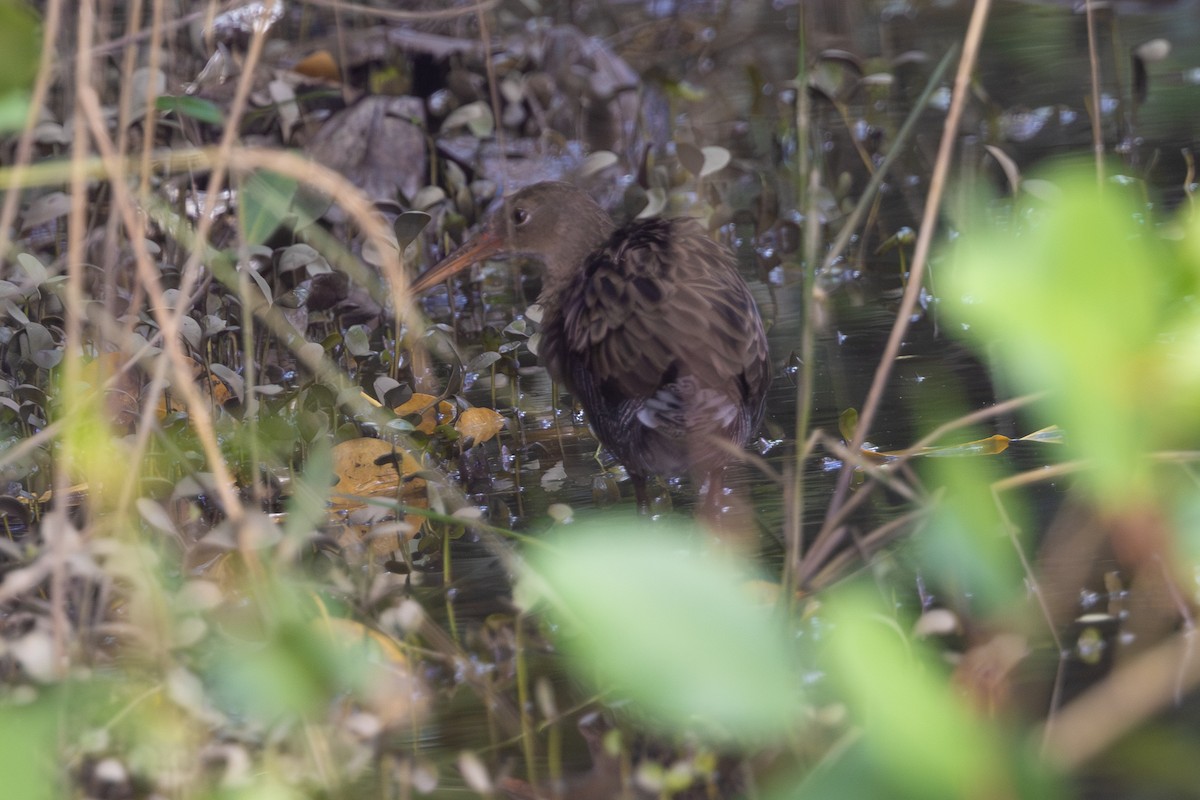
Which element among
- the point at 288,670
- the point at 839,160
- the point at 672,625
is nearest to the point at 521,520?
the point at 288,670

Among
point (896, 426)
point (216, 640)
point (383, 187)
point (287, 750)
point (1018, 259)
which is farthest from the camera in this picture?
point (383, 187)

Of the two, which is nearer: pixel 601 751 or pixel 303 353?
pixel 601 751

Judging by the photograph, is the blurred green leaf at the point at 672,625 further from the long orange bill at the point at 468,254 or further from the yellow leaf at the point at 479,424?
the long orange bill at the point at 468,254

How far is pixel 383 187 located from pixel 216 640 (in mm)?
4299

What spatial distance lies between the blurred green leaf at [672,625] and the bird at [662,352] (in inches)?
91.1

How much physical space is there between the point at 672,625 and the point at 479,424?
318 centimetres

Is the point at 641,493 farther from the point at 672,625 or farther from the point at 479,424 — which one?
the point at 672,625

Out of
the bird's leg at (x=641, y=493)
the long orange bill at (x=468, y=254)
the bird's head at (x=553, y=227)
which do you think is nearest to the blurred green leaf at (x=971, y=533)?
the bird's leg at (x=641, y=493)

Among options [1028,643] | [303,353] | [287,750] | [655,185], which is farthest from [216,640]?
[655,185]

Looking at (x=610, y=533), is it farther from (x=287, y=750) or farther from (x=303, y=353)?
(x=303, y=353)

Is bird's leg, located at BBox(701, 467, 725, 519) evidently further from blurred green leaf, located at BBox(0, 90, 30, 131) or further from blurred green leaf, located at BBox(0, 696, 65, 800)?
blurred green leaf, located at BBox(0, 696, 65, 800)

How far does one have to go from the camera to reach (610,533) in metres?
1.14

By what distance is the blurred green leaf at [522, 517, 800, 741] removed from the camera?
1103 mm

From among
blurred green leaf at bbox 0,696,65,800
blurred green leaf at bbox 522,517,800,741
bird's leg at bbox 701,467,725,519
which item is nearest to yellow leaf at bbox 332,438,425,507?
bird's leg at bbox 701,467,725,519
